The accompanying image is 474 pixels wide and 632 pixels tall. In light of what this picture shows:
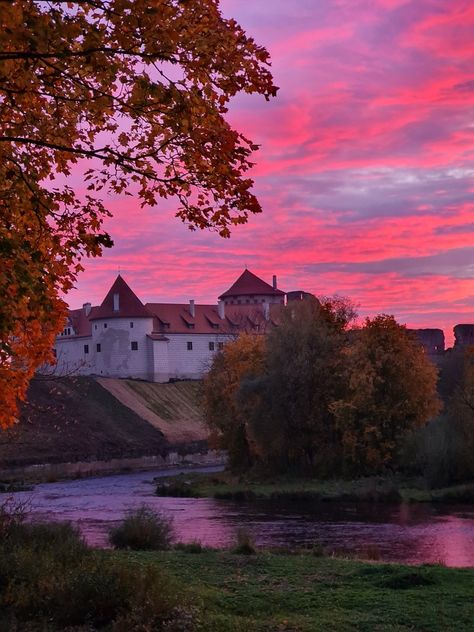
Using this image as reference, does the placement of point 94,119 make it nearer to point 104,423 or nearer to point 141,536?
point 141,536

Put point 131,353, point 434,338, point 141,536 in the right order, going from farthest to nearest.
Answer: point 434,338, point 131,353, point 141,536

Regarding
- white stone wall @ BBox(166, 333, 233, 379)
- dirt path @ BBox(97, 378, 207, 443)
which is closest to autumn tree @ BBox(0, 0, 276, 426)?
dirt path @ BBox(97, 378, 207, 443)

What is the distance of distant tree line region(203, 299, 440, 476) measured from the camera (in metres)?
45.7

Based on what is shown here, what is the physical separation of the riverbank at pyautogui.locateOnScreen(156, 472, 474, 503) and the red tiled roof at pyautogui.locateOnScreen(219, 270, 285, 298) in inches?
3127

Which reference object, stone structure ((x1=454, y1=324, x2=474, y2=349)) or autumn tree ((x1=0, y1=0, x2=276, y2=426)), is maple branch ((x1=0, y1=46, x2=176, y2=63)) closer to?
autumn tree ((x1=0, y1=0, x2=276, y2=426))

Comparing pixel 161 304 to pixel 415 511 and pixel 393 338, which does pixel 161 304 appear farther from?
pixel 415 511

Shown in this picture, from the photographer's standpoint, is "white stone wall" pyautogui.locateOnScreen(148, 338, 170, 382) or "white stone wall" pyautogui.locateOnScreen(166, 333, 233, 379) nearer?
"white stone wall" pyautogui.locateOnScreen(148, 338, 170, 382)

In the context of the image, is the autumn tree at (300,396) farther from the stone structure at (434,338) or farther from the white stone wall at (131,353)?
the stone structure at (434,338)

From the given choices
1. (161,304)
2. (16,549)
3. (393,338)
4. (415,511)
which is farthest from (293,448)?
(161,304)

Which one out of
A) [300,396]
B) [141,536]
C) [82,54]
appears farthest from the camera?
[300,396]

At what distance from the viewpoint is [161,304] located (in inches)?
4673

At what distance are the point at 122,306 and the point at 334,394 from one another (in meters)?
64.1

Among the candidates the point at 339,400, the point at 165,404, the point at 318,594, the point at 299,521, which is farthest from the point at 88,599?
the point at 165,404

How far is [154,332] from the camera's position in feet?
368
